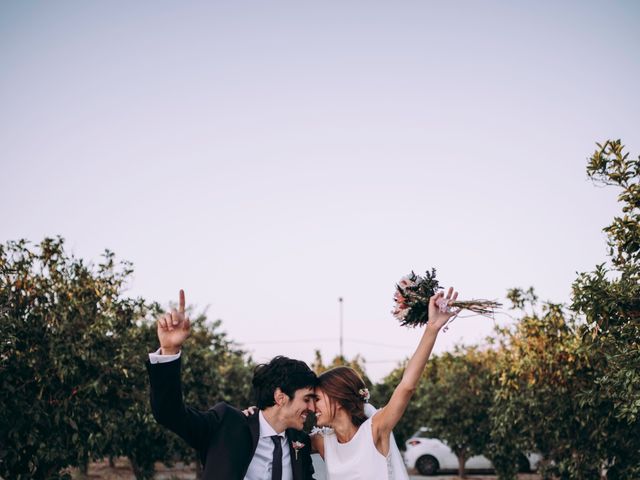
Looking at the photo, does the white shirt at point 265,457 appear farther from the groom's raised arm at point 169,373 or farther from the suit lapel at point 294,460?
the groom's raised arm at point 169,373

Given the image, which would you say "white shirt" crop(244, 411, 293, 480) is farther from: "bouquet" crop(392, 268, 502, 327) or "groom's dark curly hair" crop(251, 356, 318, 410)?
"bouquet" crop(392, 268, 502, 327)

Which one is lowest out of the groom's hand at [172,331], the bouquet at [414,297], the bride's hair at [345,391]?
the bride's hair at [345,391]

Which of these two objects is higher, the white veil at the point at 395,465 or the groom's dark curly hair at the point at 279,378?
the groom's dark curly hair at the point at 279,378

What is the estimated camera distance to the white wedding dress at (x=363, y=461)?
448 cm

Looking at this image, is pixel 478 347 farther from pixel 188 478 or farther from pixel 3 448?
pixel 3 448

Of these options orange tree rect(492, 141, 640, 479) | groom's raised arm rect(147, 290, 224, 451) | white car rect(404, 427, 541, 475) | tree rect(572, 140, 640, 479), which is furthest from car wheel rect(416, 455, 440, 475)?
groom's raised arm rect(147, 290, 224, 451)

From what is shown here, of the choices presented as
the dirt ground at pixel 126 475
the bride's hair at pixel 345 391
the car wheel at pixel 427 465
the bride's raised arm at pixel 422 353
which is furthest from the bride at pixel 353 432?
the car wheel at pixel 427 465

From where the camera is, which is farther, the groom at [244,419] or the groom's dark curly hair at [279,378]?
the groom's dark curly hair at [279,378]

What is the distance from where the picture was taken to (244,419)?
4.16 metres

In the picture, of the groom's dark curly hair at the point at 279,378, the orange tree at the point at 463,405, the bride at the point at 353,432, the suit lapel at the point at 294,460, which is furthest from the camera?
the orange tree at the point at 463,405

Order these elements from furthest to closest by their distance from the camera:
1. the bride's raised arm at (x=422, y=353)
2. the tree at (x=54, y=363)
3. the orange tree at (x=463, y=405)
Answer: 1. the orange tree at (x=463, y=405)
2. the tree at (x=54, y=363)
3. the bride's raised arm at (x=422, y=353)

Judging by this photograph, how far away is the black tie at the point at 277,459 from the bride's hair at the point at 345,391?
0.57m

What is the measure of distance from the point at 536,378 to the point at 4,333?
8.74 m

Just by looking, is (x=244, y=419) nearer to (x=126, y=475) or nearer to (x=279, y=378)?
(x=279, y=378)
